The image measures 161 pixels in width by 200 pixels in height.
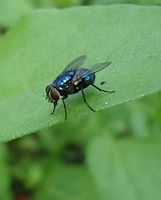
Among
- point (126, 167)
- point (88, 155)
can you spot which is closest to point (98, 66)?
point (126, 167)

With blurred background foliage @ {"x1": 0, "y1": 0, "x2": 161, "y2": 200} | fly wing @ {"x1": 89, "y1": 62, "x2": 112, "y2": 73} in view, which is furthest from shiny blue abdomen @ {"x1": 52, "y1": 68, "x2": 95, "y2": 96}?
blurred background foliage @ {"x1": 0, "y1": 0, "x2": 161, "y2": 200}

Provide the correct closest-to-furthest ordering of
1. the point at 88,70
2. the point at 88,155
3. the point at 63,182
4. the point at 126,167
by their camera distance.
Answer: the point at 88,70 < the point at 126,167 < the point at 88,155 < the point at 63,182

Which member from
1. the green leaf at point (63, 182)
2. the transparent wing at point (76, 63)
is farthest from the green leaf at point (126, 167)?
the transparent wing at point (76, 63)

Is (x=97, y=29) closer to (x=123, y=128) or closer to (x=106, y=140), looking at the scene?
(x=106, y=140)

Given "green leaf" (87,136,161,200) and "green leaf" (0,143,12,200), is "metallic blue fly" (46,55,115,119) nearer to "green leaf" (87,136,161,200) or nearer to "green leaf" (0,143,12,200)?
"green leaf" (87,136,161,200)

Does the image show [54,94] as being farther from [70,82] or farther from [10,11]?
[10,11]

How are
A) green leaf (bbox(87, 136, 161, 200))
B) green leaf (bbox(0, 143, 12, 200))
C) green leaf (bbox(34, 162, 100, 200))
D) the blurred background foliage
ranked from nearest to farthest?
green leaf (bbox(87, 136, 161, 200)), the blurred background foliage, green leaf (bbox(0, 143, 12, 200)), green leaf (bbox(34, 162, 100, 200))
